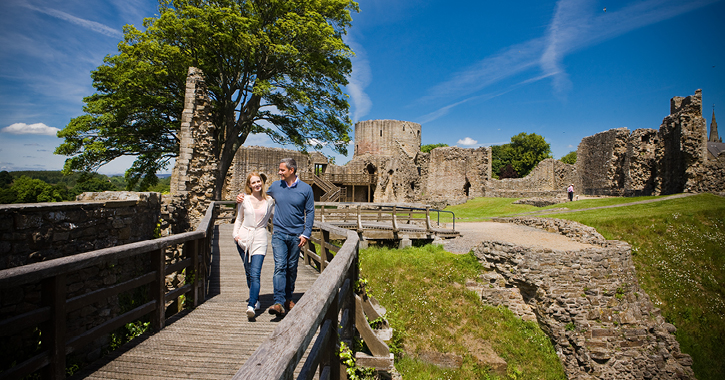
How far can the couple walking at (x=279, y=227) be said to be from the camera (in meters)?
4.37

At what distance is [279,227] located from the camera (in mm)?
4422

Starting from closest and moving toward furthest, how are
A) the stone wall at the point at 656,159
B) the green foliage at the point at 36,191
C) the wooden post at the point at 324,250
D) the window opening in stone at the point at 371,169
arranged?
the wooden post at the point at 324,250, the green foliage at the point at 36,191, the stone wall at the point at 656,159, the window opening in stone at the point at 371,169

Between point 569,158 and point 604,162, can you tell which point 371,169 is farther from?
point 569,158

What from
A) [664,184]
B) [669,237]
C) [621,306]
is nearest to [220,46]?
[621,306]

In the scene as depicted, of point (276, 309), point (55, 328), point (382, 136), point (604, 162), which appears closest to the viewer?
point (55, 328)

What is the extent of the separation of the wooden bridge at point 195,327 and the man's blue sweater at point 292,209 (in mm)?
644

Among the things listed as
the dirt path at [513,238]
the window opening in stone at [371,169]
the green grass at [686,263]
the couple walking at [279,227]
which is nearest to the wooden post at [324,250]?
the couple walking at [279,227]

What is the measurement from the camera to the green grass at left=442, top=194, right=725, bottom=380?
1031 centimetres

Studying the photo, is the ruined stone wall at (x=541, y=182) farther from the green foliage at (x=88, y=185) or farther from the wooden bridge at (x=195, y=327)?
the wooden bridge at (x=195, y=327)

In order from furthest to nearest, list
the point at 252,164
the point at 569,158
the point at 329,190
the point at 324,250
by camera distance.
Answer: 1. the point at 569,158
2. the point at 252,164
3. the point at 329,190
4. the point at 324,250

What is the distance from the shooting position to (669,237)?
44.0 ft

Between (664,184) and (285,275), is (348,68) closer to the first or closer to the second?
(285,275)

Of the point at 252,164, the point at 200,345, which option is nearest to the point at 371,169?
the point at 252,164

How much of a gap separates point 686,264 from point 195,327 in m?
15.9
